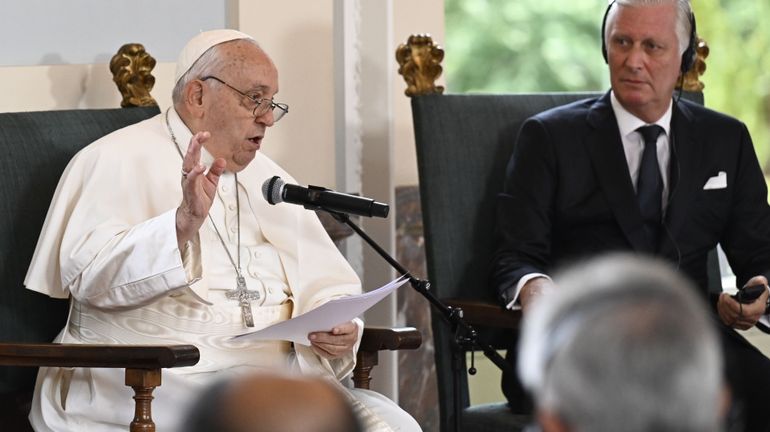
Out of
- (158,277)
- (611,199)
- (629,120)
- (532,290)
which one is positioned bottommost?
(532,290)

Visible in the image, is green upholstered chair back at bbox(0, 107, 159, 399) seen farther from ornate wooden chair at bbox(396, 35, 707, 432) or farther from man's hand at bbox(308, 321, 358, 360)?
ornate wooden chair at bbox(396, 35, 707, 432)

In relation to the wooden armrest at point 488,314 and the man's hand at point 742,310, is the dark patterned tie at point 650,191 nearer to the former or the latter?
the man's hand at point 742,310

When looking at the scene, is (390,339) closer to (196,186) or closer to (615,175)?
(196,186)

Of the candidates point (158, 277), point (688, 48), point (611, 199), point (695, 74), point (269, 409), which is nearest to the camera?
point (269, 409)

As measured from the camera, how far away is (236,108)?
364cm

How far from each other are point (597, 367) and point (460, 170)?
10.6 ft

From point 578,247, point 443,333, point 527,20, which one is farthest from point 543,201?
point 527,20

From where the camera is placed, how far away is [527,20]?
12.1 m

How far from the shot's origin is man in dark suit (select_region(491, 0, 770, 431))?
13.2ft

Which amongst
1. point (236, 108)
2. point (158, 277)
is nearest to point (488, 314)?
point (236, 108)

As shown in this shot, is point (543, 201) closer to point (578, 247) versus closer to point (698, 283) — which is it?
point (578, 247)

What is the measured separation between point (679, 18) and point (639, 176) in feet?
1.70

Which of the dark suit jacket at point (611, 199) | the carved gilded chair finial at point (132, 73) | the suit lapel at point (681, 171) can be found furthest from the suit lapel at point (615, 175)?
the carved gilded chair finial at point (132, 73)

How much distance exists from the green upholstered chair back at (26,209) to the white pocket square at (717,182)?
188cm
